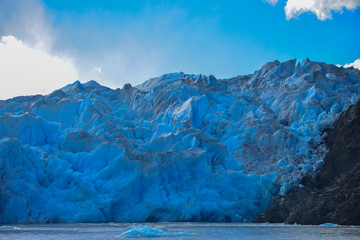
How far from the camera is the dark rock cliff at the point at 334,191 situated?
21.2m

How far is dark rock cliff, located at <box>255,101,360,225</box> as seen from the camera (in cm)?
2116

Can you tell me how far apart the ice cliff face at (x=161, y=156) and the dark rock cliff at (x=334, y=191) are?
2.88ft

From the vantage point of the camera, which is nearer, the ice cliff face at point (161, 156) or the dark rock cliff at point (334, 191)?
the dark rock cliff at point (334, 191)

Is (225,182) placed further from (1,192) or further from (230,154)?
(1,192)

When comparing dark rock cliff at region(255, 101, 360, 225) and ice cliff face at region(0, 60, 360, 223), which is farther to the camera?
ice cliff face at region(0, 60, 360, 223)

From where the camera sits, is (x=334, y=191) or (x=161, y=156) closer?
(x=334, y=191)

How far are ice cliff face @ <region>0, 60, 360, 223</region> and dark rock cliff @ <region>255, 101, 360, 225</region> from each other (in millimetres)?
877

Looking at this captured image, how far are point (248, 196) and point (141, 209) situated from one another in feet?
23.9

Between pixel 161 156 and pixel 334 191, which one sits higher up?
pixel 161 156

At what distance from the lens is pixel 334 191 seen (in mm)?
21969

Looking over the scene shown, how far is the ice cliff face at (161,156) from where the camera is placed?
26062mm

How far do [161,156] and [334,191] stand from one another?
11571 mm

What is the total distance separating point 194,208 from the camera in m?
27.6

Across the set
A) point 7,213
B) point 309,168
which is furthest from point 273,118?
point 7,213
